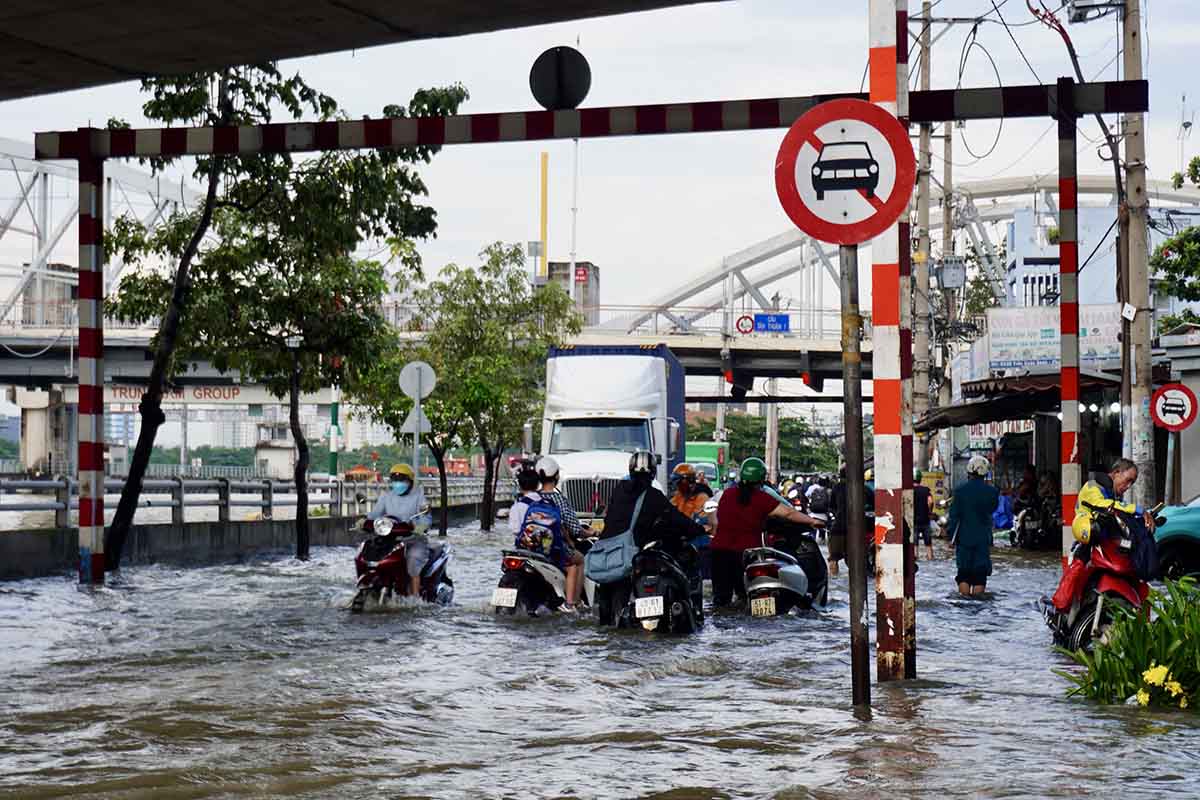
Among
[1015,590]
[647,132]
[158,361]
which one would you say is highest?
[647,132]

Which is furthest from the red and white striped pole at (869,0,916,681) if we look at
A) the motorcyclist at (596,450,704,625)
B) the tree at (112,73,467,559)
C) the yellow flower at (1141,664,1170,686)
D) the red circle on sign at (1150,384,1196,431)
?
the red circle on sign at (1150,384,1196,431)

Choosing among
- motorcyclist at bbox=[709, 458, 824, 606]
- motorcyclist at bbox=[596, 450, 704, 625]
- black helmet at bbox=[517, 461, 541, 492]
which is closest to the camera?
motorcyclist at bbox=[596, 450, 704, 625]

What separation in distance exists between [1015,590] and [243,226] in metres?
13.3

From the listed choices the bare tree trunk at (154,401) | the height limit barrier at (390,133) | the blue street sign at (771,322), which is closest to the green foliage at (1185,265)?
the bare tree trunk at (154,401)

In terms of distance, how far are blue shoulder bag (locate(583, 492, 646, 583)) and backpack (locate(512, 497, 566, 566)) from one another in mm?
1332

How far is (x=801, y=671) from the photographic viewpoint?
11492 mm

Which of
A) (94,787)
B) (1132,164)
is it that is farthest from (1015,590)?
(94,787)

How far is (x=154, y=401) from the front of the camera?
22.3 metres

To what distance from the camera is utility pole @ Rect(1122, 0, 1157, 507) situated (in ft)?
82.8

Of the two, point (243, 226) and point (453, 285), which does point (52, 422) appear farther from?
point (243, 226)

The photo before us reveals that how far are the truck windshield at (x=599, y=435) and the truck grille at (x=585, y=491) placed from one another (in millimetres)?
997

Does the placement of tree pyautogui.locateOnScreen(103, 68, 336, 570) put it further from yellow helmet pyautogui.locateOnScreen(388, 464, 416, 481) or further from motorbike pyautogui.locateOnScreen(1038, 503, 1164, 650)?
motorbike pyautogui.locateOnScreen(1038, 503, 1164, 650)

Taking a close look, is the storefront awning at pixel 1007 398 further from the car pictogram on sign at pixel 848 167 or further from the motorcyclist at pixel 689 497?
the car pictogram on sign at pixel 848 167

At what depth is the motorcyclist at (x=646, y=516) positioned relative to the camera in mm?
13828
